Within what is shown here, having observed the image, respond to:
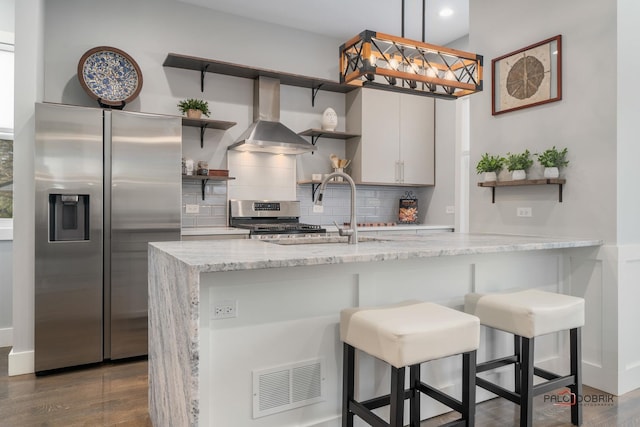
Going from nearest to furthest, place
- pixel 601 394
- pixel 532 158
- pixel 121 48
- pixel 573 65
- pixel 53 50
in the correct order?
pixel 601 394 < pixel 573 65 < pixel 532 158 < pixel 53 50 < pixel 121 48

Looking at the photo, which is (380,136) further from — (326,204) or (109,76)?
(109,76)

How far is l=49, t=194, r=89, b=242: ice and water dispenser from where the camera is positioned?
3.00 m

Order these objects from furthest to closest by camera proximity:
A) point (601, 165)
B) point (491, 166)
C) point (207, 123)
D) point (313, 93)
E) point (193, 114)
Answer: point (313, 93)
point (207, 123)
point (193, 114)
point (491, 166)
point (601, 165)

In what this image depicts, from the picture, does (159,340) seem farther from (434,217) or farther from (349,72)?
(434,217)

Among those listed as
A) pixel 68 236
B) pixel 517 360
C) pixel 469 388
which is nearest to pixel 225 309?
pixel 469 388

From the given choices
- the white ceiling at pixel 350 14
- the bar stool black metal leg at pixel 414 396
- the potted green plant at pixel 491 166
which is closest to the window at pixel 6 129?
the white ceiling at pixel 350 14

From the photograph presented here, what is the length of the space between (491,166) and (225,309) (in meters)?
2.32

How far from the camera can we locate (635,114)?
8.63 feet

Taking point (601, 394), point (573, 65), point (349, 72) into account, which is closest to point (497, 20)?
point (573, 65)

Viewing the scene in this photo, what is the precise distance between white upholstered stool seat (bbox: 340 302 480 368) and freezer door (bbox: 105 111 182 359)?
201 centimetres

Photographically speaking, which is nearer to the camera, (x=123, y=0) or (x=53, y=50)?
(x=53, y=50)

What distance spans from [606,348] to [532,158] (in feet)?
4.30

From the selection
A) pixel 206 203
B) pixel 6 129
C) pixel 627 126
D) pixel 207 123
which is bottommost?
pixel 206 203

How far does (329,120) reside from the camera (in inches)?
179
